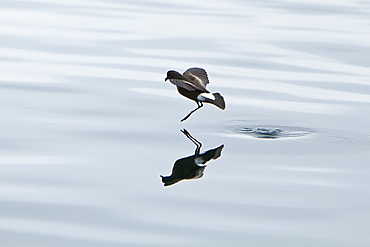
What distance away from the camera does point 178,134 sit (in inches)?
232

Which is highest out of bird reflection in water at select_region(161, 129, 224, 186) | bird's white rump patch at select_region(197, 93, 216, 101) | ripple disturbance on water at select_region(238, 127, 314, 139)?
bird's white rump patch at select_region(197, 93, 216, 101)

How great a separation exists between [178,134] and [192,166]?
83 cm

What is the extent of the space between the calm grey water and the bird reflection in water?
0.20ft

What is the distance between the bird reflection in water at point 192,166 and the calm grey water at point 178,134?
61mm

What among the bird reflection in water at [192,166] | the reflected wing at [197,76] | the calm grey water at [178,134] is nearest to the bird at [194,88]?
the reflected wing at [197,76]

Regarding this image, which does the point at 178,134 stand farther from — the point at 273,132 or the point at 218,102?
the point at 273,132

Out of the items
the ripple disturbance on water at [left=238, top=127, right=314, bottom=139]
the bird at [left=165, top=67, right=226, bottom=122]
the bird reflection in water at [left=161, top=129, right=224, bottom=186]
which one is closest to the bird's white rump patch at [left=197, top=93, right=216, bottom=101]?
the bird at [left=165, top=67, right=226, bottom=122]

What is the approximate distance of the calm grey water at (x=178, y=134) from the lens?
4.06m

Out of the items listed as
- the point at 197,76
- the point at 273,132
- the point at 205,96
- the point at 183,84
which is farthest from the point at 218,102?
the point at 197,76

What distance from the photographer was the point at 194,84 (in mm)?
6215

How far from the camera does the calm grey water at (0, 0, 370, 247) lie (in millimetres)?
4059

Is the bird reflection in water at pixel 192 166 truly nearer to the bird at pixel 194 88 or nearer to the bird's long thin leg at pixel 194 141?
the bird's long thin leg at pixel 194 141

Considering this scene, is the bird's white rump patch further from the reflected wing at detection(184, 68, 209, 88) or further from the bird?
the reflected wing at detection(184, 68, 209, 88)
